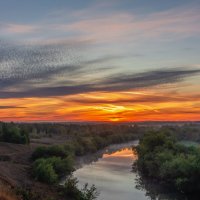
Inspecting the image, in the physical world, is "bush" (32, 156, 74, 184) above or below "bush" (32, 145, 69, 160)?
below

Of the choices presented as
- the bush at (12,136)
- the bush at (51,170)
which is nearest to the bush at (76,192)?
the bush at (51,170)

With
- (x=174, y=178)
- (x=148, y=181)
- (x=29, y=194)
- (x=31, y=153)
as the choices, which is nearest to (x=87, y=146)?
(x=31, y=153)

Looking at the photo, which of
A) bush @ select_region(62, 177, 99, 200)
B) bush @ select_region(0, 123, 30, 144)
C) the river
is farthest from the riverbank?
the river

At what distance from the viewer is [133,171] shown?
69.8 metres

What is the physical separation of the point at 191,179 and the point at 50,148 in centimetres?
2864

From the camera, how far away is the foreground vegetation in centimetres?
4872

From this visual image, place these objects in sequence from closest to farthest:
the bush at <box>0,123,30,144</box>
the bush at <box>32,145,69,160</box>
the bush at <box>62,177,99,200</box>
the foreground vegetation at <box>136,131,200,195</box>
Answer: the bush at <box>62,177,99,200</box> < the foreground vegetation at <box>136,131,200,195</box> < the bush at <box>32,145,69,160</box> < the bush at <box>0,123,30,144</box>

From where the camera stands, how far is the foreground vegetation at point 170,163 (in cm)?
4872

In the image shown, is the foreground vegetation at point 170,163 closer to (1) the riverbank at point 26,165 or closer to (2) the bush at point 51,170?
(2) the bush at point 51,170

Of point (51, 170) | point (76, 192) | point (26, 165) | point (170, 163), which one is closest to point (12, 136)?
point (26, 165)

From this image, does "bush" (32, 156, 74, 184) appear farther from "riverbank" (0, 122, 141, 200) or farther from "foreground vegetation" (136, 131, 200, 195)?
"foreground vegetation" (136, 131, 200, 195)

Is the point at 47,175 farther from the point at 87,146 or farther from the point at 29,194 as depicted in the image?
the point at 87,146

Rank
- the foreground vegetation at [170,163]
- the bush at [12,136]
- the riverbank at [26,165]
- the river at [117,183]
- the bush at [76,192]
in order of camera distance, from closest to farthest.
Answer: the riverbank at [26,165], the bush at [76,192], the foreground vegetation at [170,163], the river at [117,183], the bush at [12,136]

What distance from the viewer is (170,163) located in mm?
53375
